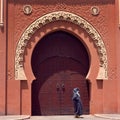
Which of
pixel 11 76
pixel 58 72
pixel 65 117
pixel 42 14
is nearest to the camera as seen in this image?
pixel 65 117

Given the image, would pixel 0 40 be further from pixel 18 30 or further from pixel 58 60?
pixel 58 60

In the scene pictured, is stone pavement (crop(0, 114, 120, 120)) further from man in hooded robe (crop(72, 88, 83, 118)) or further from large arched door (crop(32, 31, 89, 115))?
large arched door (crop(32, 31, 89, 115))

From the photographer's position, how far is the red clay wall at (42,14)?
2084 cm

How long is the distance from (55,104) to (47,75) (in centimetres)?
132

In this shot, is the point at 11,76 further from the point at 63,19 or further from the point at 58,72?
the point at 63,19

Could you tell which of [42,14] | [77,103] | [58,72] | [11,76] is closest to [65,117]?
[77,103]

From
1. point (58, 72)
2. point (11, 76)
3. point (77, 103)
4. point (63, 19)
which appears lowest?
point (77, 103)

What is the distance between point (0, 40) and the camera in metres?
20.8

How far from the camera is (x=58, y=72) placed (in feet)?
72.1

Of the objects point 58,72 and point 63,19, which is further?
point 58,72

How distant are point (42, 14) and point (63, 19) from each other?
0.92 meters

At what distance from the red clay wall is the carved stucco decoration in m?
0.17

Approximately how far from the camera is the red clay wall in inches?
821

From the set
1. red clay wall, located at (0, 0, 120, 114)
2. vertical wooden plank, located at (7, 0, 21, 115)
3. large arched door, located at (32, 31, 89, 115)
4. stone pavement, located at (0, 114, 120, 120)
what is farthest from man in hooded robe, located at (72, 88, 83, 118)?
vertical wooden plank, located at (7, 0, 21, 115)
